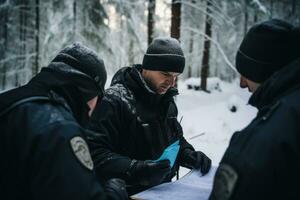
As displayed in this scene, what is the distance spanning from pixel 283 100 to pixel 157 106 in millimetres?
2052

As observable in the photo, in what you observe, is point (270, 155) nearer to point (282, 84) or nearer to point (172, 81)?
point (282, 84)

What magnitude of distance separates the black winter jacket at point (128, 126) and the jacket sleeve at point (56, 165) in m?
1.27

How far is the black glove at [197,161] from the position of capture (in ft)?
11.5

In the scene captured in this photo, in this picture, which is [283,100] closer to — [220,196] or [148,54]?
[220,196]

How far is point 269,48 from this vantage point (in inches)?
82.0

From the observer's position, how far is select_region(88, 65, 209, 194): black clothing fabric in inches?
123

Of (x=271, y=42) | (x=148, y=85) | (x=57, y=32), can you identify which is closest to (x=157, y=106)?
(x=148, y=85)

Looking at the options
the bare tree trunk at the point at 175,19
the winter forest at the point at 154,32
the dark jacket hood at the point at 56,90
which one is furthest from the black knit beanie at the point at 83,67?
the bare tree trunk at the point at 175,19

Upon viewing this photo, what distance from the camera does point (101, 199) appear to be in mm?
1866

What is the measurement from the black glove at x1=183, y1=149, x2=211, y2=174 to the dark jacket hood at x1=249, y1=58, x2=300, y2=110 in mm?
1709

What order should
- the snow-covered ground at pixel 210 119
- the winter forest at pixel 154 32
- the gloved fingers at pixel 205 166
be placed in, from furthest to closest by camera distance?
the winter forest at pixel 154 32
the snow-covered ground at pixel 210 119
the gloved fingers at pixel 205 166

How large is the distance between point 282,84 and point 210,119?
41.8 feet

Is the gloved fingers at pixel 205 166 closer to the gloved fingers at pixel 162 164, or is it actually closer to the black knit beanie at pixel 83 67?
the gloved fingers at pixel 162 164

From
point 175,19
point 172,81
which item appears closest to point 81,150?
A: point 172,81
